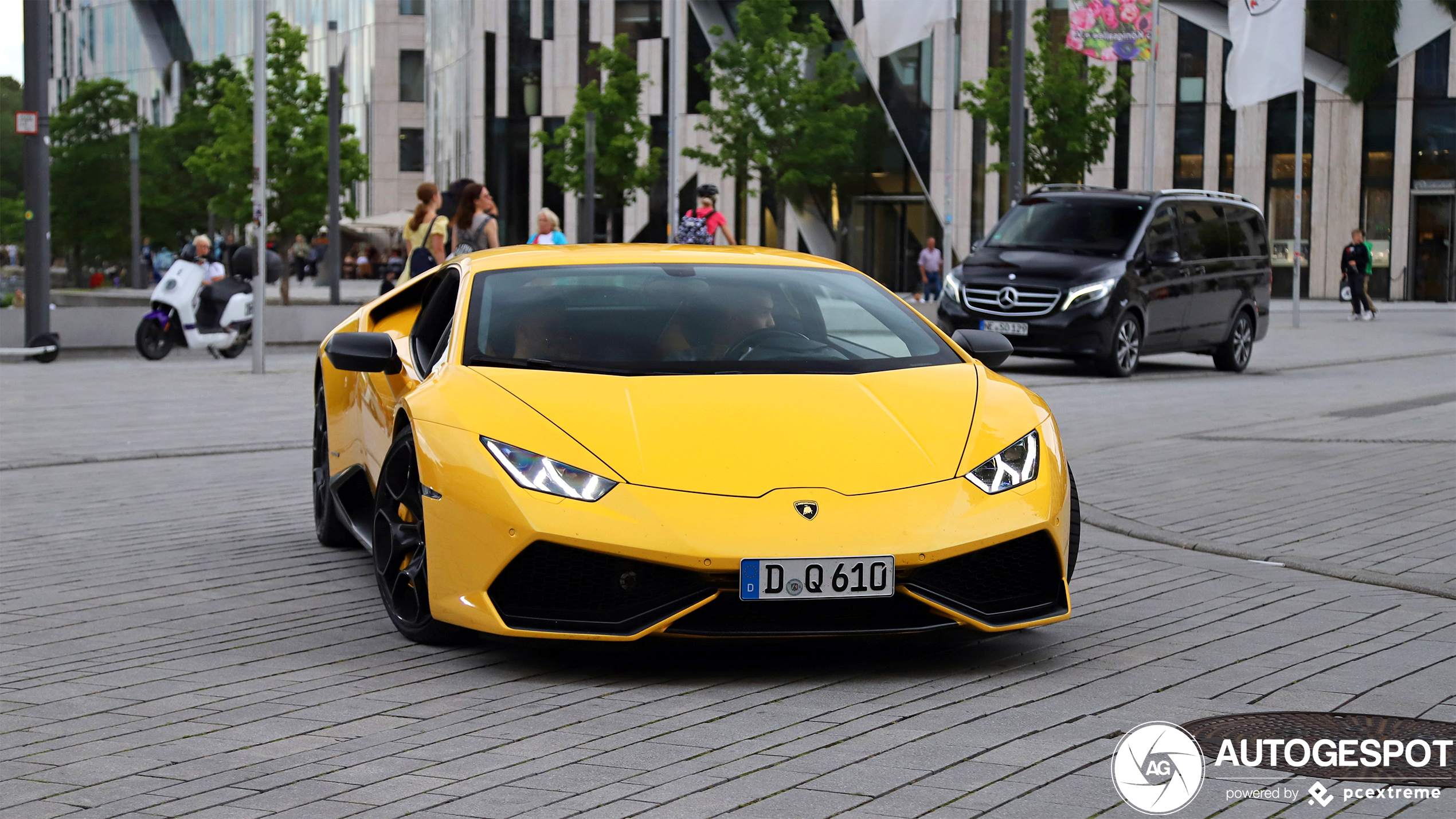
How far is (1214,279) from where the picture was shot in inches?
782

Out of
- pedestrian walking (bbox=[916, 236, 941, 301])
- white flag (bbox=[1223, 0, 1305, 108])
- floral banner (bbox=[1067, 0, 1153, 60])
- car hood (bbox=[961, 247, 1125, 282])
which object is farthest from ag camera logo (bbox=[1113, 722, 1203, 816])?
pedestrian walking (bbox=[916, 236, 941, 301])

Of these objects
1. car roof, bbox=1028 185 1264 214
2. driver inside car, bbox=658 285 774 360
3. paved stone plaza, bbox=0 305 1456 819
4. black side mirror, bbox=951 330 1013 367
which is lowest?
paved stone plaza, bbox=0 305 1456 819

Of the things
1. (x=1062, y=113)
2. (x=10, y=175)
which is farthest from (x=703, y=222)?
(x=1062, y=113)

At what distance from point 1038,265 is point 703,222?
365cm

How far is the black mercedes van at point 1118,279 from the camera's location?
18.2 m

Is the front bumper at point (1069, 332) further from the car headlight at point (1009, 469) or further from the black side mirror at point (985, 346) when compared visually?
the car headlight at point (1009, 469)

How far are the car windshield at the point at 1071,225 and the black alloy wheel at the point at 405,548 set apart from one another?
46.3 ft

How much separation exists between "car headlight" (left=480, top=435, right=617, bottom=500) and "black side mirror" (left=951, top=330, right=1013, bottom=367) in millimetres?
1841

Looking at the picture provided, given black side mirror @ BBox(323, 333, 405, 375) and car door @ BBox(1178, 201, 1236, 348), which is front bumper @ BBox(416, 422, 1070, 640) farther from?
car door @ BBox(1178, 201, 1236, 348)

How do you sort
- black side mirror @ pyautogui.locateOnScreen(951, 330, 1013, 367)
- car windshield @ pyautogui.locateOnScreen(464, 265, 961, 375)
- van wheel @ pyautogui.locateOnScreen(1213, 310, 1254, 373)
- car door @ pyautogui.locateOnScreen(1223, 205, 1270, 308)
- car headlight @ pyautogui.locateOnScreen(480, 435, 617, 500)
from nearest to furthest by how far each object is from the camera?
1. car headlight @ pyautogui.locateOnScreen(480, 435, 617, 500)
2. car windshield @ pyautogui.locateOnScreen(464, 265, 961, 375)
3. black side mirror @ pyautogui.locateOnScreen(951, 330, 1013, 367)
4. van wheel @ pyautogui.locateOnScreen(1213, 310, 1254, 373)
5. car door @ pyautogui.locateOnScreen(1223, 205, 1270, 308)

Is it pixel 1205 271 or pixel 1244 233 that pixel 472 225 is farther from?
pixel 1244 233

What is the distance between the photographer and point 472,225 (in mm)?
14812

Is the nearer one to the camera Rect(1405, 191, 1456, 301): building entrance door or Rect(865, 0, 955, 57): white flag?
Rect(865, 0, 955, 57): white flag

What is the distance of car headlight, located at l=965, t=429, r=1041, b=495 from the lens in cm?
513
